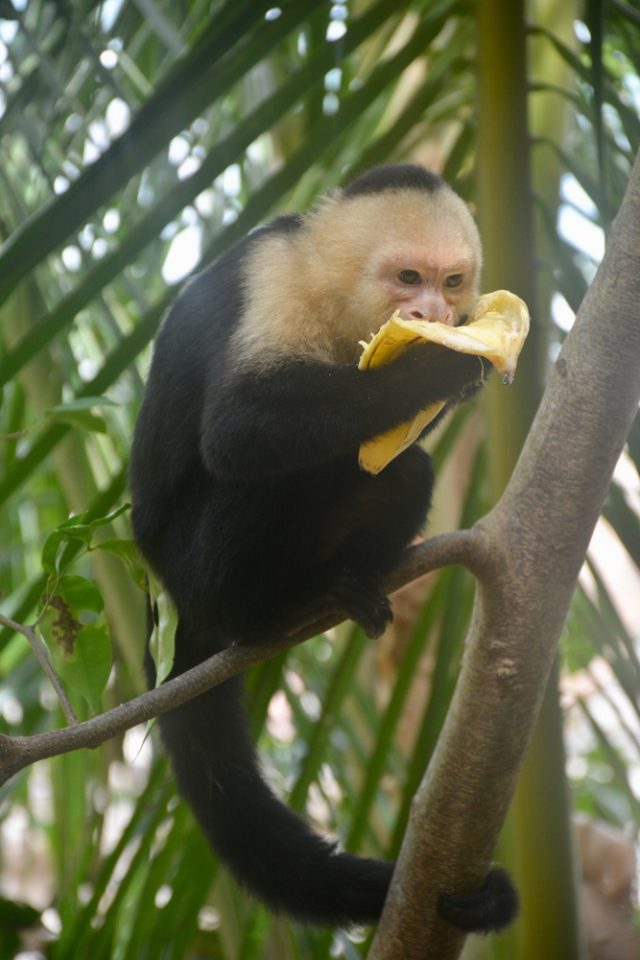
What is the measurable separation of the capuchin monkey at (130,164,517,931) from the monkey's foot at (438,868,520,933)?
10mm

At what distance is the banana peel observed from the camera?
49.6 inches

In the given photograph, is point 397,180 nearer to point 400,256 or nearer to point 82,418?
point 400,256

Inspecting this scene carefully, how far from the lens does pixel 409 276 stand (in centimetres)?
173

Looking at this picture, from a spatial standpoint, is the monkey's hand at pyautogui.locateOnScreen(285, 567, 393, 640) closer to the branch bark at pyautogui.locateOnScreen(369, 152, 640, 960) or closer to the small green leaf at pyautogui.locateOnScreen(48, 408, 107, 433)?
the branch bark at pyautogui.locateOnScreen(369, 152, 640, 960)

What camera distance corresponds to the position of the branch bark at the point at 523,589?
47.4 inches

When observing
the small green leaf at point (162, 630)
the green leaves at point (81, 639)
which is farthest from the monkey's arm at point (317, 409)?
the green leaves at point (81, 639)

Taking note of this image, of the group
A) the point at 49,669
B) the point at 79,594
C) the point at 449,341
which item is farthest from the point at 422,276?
the point at 49,669

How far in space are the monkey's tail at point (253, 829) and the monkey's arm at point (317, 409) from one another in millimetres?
493

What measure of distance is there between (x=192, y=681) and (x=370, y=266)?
94cm

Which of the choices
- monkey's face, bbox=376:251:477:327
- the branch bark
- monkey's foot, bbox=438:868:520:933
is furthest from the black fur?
monkey's foot, bbox=438:868:520:933

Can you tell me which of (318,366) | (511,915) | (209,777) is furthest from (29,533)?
(511,915)

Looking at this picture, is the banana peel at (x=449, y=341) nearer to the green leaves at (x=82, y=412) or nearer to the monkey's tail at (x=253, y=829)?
the green leaves at (x=82, y=412)

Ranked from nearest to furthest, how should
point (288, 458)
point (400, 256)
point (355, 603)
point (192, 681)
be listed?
point (192, 681) < point (288, 458) < point (355, 603) < point (400, 256)

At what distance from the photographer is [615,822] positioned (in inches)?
122
